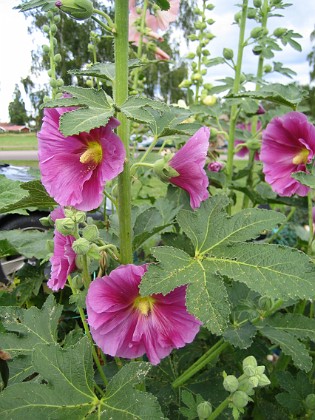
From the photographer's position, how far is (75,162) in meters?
0.71

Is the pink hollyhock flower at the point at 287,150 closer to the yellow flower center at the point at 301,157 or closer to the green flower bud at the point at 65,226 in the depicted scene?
the yellow flower center at the point at 301,157

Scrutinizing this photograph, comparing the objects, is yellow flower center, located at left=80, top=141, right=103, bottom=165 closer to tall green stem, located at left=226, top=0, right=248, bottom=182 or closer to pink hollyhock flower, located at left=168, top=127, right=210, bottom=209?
pink hollyhock flower, located at left=168, top=127, right=210, bottom=209

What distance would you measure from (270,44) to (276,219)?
0.90m

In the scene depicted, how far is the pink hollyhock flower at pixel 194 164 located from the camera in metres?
0.70

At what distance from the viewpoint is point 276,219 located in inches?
28.7

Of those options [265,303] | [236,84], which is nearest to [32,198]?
[265,303]

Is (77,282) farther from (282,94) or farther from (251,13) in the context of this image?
(251,13)

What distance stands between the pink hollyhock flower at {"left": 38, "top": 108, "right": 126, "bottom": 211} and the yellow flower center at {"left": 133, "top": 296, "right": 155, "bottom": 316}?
160 millimetres

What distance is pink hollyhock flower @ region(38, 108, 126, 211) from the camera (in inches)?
26.1

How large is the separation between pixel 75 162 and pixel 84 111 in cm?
12

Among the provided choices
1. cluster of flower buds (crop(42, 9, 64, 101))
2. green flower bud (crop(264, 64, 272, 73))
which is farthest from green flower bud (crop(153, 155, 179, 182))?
green flower bud (crop(264, 64, 272, 73))

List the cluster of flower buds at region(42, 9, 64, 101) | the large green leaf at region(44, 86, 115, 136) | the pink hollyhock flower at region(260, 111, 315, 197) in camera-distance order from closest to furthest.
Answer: the large green leaf at region(44, 86, 115, 136) < the pink hollyhock flower at region(260, 111, 315, 197) < the cluster of flower buds at region(42, 9, 64, 101)

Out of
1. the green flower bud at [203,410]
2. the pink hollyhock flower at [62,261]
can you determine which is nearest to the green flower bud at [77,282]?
the pink hollyhock flower at [62,261]

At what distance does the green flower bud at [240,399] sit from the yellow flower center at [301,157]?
0.59m
